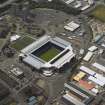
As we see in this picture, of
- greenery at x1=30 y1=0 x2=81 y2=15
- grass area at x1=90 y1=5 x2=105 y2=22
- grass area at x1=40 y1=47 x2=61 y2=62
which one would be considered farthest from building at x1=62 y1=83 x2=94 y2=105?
greenery at x1=30 y1=0 x2=81 y2=15

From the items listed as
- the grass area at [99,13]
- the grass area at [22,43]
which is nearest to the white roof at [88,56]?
the grass area at [99,13]

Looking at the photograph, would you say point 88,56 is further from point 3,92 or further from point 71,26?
point 3,92

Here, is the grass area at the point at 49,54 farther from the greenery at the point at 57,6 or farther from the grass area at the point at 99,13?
the grass area at the point at 99,13

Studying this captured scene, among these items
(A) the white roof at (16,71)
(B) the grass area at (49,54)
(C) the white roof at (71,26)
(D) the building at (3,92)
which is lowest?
(D) the building at (3,92)

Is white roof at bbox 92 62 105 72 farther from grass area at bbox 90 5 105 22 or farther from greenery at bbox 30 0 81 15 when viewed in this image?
greenery at bbox 30 0 81 15

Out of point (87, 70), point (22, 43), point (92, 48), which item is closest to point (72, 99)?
point (87, 70)

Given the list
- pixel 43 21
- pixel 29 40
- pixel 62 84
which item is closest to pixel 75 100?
pixel 62 84
